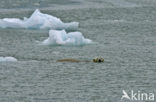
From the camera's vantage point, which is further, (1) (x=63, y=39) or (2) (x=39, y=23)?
(2) (x=39, y=23)

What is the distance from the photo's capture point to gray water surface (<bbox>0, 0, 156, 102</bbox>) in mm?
34438

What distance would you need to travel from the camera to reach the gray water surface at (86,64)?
34.4 m

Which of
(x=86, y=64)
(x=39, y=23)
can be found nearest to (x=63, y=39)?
(x=86, y=64)

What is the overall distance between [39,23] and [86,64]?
16598 millimetres

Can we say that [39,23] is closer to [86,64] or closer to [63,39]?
[63,39]

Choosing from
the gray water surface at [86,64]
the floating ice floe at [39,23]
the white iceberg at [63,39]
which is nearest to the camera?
the gray water surface at [86,64]

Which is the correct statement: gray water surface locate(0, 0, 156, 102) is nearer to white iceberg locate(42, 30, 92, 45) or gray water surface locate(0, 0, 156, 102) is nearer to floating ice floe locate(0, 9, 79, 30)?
white iceberg locate(42, 30, 92, 45)

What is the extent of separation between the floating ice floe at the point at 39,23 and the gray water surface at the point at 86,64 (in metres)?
0.81

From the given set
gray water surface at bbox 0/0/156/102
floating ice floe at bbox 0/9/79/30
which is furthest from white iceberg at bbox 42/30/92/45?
floating ice floe at bbox 0/9/79/30

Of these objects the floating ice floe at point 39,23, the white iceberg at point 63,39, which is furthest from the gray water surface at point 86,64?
the floating ice floe at point 39,23

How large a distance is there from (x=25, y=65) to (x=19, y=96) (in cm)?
740

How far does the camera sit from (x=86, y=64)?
41.4 m

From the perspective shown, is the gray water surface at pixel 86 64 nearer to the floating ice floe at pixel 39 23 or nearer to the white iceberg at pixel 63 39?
the white iceberg at pixel 63 39

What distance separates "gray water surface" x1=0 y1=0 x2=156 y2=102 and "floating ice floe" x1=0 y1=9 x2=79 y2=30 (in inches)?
31.8
